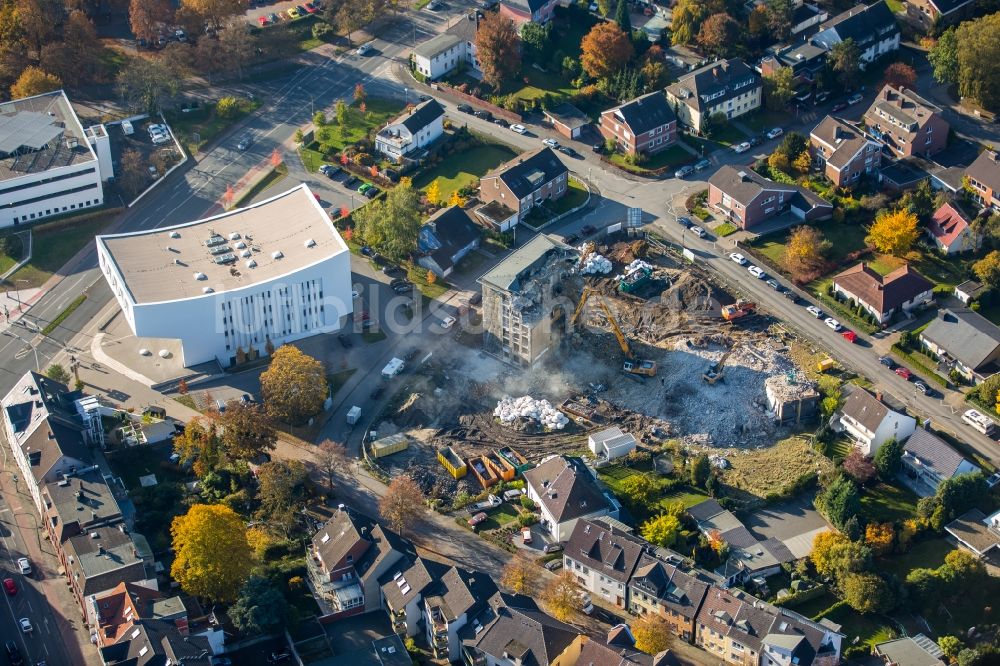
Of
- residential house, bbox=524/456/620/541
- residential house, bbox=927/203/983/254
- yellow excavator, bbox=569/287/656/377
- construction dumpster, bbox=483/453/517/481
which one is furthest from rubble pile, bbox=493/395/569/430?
residential house, bbox=927/203/983/254

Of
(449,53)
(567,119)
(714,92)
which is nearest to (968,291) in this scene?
(714,92)

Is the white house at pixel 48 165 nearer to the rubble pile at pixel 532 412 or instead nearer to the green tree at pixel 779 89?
the rubble pile at pixel 532 412

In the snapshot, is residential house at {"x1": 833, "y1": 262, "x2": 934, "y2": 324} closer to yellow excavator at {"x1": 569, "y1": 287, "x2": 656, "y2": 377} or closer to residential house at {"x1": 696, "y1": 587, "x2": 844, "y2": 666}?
yellow excavator at {"x1": 569, "y1": 287, "x2": 656, "y2": 377}

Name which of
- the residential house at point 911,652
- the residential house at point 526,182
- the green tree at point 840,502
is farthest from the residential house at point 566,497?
the residential house at point 526,182

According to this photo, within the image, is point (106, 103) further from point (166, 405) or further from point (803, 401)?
point (803, 401)

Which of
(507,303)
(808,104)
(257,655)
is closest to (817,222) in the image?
(808,104)
